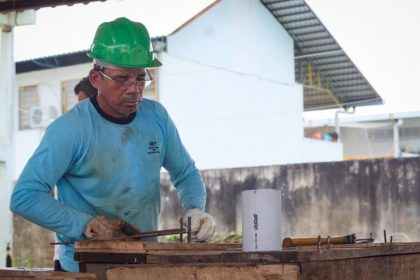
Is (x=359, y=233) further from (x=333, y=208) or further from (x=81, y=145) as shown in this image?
(x=81, y=145)

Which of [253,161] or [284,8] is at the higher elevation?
[284,8]

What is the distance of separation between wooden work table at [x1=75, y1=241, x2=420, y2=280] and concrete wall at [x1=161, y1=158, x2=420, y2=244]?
9561 millimetres

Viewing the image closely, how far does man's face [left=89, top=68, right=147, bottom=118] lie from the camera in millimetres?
3416

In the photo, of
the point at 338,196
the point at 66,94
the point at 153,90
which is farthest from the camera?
the point at 66,94

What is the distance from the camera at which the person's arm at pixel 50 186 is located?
3.10 meters

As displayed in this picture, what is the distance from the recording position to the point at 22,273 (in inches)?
99.7

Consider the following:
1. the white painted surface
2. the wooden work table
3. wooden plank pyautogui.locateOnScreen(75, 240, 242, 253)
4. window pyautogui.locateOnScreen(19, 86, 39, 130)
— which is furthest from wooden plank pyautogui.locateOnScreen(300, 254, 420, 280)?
window pyautogui.locateOnScreen(19, 86, 39, 130)

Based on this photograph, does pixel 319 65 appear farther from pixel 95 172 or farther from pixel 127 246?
pixel 127 246

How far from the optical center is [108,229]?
296cm

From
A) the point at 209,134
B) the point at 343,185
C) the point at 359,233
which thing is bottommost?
the point at 359,233

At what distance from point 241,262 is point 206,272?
0.34 ft

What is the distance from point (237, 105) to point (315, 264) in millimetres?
18152

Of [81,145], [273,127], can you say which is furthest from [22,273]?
[273,127]

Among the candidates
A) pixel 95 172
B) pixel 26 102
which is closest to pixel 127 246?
pixel 95 172
